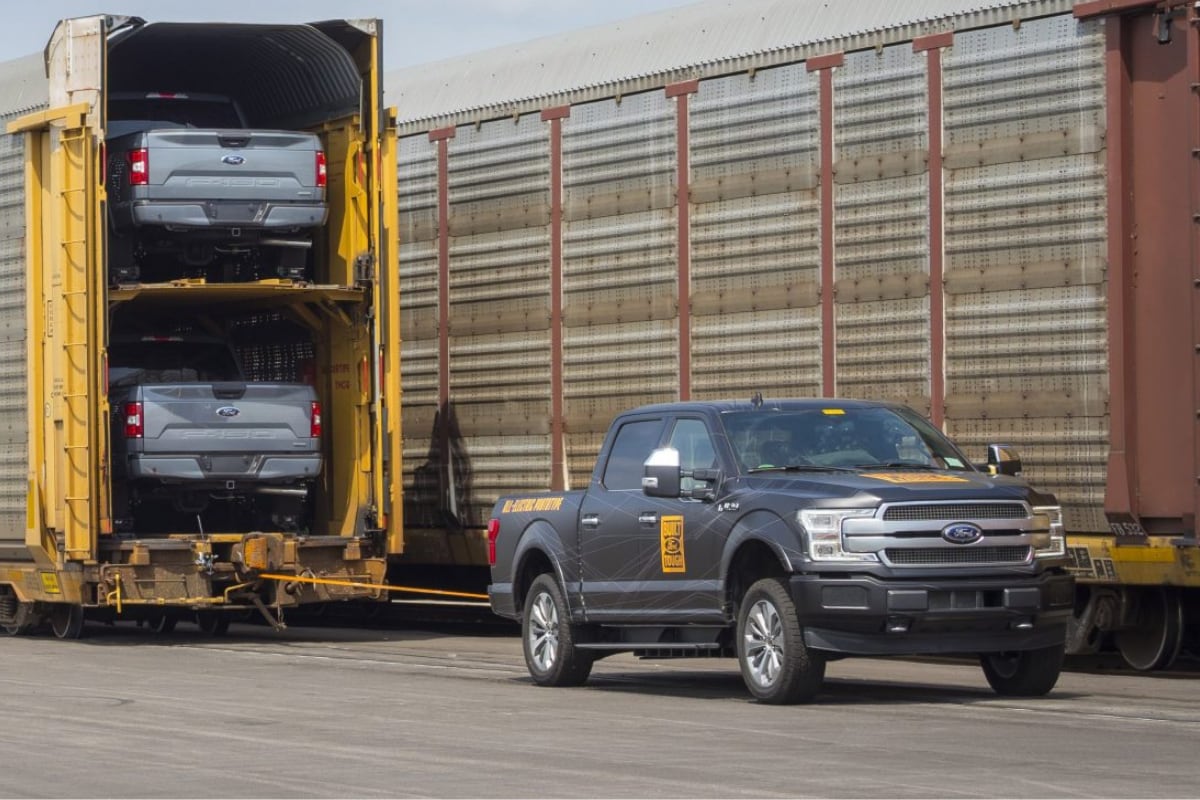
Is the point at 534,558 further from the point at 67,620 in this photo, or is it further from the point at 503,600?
the point at 67,620

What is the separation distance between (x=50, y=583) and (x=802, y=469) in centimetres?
854

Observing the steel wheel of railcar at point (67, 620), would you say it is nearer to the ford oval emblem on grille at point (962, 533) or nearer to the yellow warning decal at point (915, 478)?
the yellow warning decal at point (915, 478)

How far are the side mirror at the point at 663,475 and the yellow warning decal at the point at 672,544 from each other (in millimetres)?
266

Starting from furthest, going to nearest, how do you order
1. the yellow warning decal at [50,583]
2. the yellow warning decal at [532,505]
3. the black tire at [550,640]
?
1. the yellow warning decal at [50,583]
2. the yellow warning decal at [532,505]
3. the black tire at [550,640]

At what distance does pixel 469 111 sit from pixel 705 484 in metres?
8.36

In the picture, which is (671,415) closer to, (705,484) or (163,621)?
(705,484)

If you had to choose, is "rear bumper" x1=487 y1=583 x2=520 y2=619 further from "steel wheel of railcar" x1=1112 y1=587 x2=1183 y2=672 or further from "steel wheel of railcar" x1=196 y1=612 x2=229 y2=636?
"steel wheel of railcar" x1=196 y1=612 x2=229 y2=636

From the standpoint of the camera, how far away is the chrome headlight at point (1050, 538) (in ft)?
43.3

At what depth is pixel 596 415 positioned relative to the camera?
65.4 ft

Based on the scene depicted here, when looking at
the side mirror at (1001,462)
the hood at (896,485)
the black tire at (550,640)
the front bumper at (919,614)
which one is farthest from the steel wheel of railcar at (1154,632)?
the black tire at (550,640)

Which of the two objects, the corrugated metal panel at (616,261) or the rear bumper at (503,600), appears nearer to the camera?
the rear bumper at (503,600)

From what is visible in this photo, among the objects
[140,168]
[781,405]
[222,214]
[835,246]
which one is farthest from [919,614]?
[140,168]

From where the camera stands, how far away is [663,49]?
765 inches

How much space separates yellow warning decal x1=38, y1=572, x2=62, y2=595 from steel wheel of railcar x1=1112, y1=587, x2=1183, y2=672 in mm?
8705
